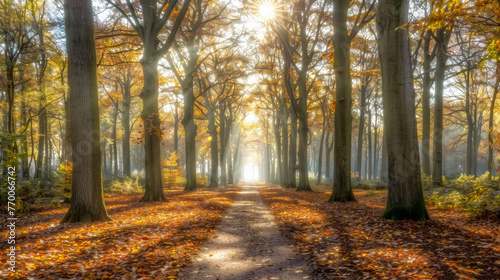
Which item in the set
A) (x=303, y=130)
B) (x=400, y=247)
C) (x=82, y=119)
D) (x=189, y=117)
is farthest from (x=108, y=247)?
(x=303, y=130)

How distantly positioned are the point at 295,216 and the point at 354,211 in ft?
5.82

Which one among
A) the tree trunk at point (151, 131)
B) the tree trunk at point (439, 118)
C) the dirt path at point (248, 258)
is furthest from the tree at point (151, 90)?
the tree trunk at point (439, 118)

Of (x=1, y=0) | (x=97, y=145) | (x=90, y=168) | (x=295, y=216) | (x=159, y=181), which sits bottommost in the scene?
(x=295, y=216)

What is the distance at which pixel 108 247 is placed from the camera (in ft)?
16.2

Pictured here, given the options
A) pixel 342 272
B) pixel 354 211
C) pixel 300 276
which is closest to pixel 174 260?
pixel 300 276

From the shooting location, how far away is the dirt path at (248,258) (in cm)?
405

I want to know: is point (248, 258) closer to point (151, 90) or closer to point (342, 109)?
point (342, 109)

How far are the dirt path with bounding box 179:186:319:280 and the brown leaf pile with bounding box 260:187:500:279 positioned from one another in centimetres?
30

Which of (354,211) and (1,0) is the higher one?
(1,0)

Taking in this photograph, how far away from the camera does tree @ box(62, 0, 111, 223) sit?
23.0 feet

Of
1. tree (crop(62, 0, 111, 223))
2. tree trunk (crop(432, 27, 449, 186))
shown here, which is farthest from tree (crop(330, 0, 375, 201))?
tree (crop(62, 0, 111, 223))

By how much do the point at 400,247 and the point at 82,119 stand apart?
7205 millimetres

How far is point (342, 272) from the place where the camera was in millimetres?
3939

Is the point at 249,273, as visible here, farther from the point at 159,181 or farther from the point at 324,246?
the point at 159,181
